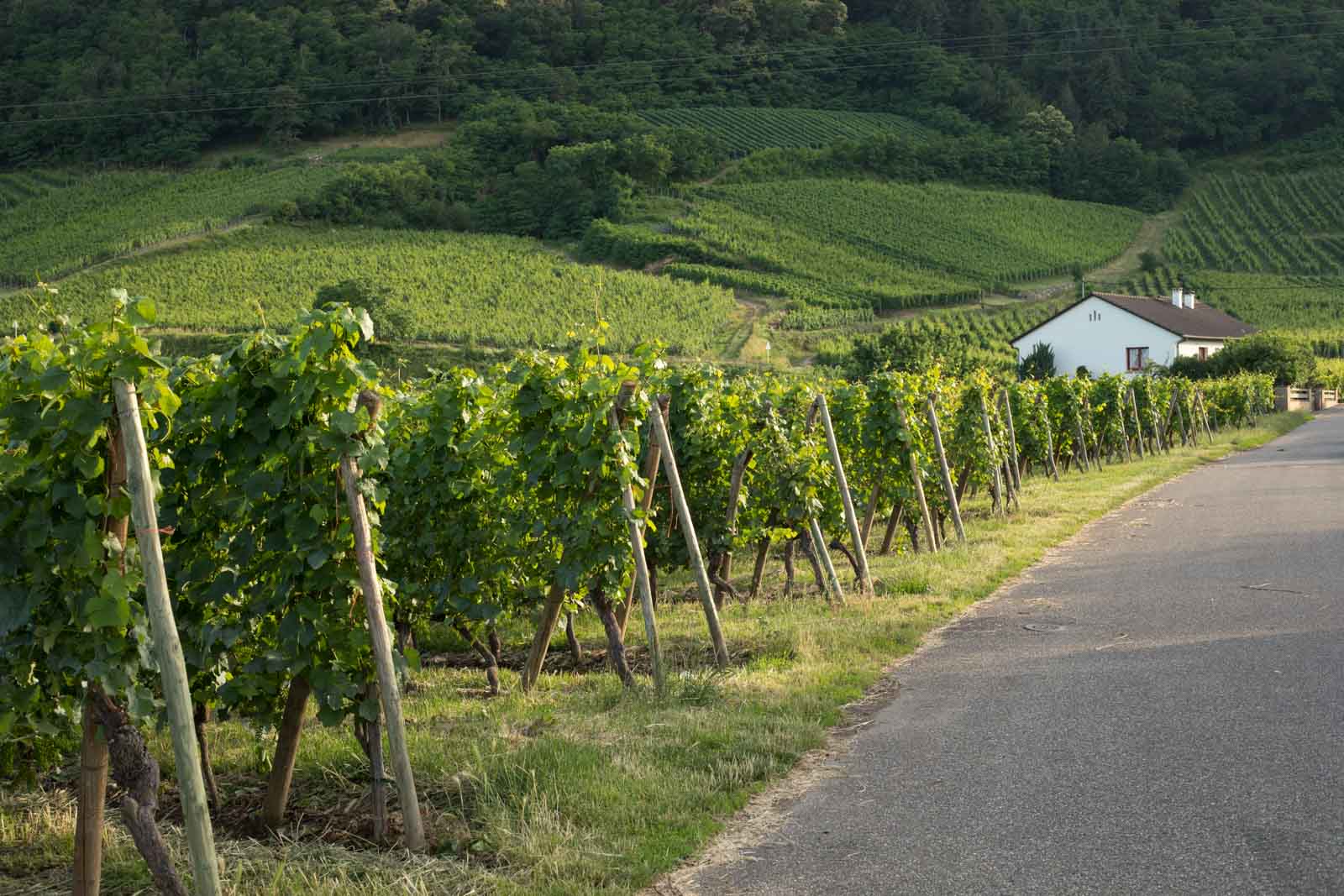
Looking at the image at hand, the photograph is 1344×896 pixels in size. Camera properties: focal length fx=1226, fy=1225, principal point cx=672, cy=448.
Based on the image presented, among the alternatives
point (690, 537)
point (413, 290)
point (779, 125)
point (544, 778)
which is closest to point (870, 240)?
point (779, 125)

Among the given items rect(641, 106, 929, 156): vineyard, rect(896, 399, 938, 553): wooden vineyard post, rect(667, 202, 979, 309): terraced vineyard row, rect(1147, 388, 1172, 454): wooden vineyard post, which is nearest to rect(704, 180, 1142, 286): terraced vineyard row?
rect(667, 202, 979, 309): terraced vineyard row

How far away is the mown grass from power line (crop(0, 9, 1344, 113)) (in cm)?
10147

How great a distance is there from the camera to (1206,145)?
115 meters

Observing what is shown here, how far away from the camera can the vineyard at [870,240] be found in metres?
73.4

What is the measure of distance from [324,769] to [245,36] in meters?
110

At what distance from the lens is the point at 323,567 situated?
5215mm

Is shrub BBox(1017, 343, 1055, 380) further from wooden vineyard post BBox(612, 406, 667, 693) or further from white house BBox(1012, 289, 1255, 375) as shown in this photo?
wooden vineyard post BBox(612, 406, 667, 693)

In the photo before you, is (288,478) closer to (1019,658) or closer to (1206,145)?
(1019,658)

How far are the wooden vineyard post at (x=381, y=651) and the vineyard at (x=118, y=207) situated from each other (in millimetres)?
64047

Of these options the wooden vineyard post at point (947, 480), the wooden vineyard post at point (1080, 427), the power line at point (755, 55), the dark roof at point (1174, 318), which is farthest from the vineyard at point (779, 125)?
the wooden vineyard post at point (947, 480)

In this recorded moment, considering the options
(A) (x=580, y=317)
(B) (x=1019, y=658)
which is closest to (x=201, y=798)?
(B) (x=1019, y=658)

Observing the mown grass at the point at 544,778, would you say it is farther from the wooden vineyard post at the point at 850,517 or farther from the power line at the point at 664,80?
the power line at the point at 664,80

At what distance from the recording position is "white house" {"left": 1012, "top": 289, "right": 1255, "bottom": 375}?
58.7 m

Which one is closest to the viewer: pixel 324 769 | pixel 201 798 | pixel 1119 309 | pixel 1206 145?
pixel 201 798
